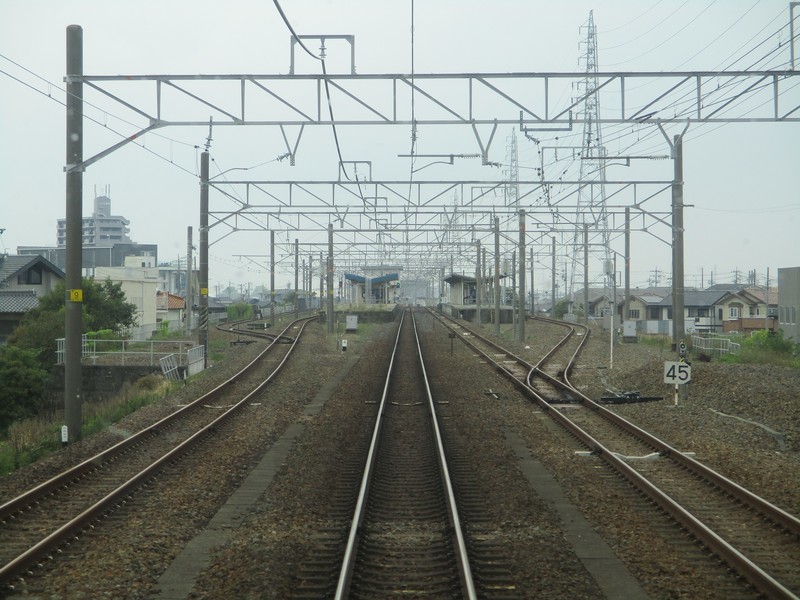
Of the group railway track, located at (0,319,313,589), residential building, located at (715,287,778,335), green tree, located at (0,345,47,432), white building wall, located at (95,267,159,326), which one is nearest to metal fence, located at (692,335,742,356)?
railway track, located at (0,319,313,589)

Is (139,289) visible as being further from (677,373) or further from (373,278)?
(677,373)

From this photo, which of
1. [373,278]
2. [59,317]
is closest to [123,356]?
[59,317]

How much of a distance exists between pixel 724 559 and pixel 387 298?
235 ft

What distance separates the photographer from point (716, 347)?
24.4 metres

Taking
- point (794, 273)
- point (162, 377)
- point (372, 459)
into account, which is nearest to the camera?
point (372, 459)

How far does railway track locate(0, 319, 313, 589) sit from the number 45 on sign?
24.6 ft

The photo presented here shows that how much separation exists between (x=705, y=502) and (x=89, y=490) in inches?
244

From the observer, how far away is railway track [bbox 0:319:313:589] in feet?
20.4

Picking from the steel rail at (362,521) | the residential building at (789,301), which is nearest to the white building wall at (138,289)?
the residential building at (789,301)

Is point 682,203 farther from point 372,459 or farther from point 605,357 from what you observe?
point 372,459

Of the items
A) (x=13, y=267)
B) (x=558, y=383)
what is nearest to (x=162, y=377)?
(x=558, y=383)

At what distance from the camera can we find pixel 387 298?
77250 millimetres

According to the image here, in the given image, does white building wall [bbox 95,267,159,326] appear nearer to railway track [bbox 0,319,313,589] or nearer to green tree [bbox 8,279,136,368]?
green tree [bbox 8,279,136,368]

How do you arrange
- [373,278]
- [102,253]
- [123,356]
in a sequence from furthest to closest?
[102,253], [373,278], [123,356]
